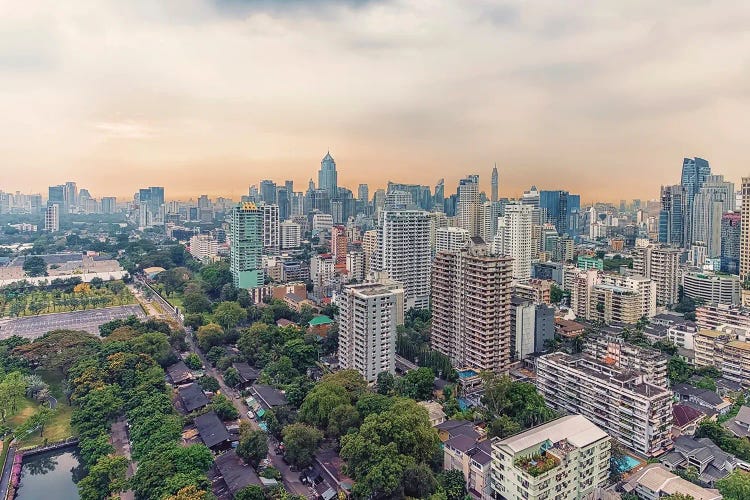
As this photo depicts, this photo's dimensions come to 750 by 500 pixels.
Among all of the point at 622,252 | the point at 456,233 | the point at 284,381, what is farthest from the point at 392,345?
the point at 622,252

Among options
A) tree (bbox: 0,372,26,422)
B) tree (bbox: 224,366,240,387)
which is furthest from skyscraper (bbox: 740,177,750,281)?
tree (bbox: 0,372,26,422)

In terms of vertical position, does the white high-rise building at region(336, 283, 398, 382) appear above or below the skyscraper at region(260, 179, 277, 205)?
below

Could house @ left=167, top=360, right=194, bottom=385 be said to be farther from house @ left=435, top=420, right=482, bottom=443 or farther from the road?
house @ left=435, top=420, right=482, bottom=443

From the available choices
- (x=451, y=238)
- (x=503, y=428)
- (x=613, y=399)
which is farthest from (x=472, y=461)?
(x=451, y=238)

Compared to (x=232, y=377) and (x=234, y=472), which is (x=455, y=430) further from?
(x=232, y=377)

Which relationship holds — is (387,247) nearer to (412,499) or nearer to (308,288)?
(308,288)

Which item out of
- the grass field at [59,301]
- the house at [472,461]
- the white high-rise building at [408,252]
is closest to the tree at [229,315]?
the white high-rise building at [408,252]
